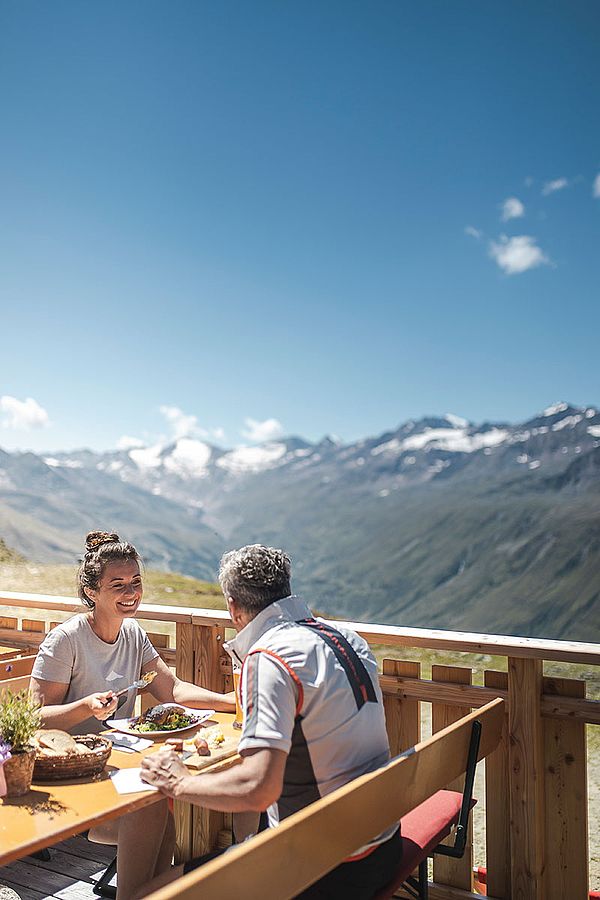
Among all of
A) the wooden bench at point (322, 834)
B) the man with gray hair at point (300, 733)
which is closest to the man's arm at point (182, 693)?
the man with gray hair at point (300, 733)

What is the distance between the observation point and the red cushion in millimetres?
1985

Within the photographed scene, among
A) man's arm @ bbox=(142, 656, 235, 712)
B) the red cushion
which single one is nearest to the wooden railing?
the red cushion

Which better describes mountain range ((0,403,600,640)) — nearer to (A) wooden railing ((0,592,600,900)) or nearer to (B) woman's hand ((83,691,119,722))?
(A) wooden railing ((0,592,600,900))

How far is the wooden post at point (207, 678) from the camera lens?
332 cm

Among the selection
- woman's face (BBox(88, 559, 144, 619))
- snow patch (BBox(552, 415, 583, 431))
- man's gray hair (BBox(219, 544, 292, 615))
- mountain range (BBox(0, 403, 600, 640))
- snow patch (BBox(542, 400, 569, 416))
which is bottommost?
mountain range (BBox(0, 403, 600, 640))

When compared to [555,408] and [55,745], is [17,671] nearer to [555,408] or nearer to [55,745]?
[55,745]

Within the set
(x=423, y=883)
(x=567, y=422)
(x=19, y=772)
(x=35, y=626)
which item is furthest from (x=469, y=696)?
(x=567, y=422)

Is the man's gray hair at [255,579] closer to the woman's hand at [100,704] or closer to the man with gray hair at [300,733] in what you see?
the man with gray hair at [300,733]

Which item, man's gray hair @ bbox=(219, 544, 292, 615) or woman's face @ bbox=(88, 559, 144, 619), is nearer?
man's gray hair @ bbox=(219, 544, 292, 615)

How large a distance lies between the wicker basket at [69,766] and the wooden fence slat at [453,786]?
127 cm

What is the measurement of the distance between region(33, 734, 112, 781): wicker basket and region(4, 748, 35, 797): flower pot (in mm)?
93

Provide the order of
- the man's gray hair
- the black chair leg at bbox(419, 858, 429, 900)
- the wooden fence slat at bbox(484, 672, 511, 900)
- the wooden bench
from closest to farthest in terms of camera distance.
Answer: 1. the wooden bench
2. the man's gray hair
3. the black chair leg at bbox(419, 858, 429, 900)
4. the wooden fence slat at bbox(484, 672, 511, 900)

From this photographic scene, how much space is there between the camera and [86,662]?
2.72 m

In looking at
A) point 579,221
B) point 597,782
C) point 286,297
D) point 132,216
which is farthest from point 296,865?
point 579,221
